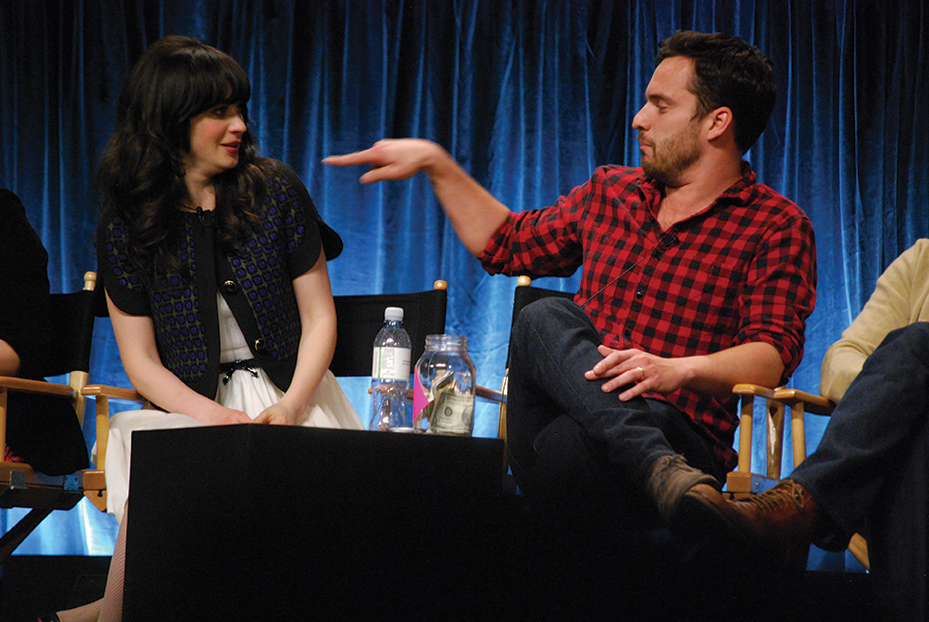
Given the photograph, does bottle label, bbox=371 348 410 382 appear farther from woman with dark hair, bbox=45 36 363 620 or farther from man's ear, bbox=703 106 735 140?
man's ear, bbox=703 106 735 140

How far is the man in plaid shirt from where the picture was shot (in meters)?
1.38

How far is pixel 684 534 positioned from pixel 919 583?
32cm

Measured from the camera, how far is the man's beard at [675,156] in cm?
A: 181

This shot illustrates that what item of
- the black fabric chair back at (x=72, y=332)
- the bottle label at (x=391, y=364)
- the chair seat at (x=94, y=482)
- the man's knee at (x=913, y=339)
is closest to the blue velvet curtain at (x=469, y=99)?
the black fabric chair back at (x=72, y=332)

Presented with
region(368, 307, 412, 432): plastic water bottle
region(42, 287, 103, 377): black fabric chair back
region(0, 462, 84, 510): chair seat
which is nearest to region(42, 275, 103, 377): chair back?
region(42, 287, 103, 377): black fabric chair back

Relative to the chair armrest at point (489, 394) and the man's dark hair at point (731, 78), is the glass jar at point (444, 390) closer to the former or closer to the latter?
the chair armrest at point (489, 394)

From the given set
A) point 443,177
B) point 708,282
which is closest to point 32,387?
point 443,177

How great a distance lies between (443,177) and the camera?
1.86 m

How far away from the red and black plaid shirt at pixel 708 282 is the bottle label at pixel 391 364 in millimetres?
415

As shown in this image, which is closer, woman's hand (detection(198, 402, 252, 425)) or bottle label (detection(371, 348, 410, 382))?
bottle label (detection(371, 348, 410, 382))

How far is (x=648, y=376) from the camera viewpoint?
1.39 metres

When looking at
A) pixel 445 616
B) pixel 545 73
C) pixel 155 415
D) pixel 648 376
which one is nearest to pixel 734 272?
pixel 648 376

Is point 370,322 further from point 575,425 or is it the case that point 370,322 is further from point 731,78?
point 731,78

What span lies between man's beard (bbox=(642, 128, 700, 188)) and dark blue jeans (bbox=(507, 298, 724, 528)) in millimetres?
522
